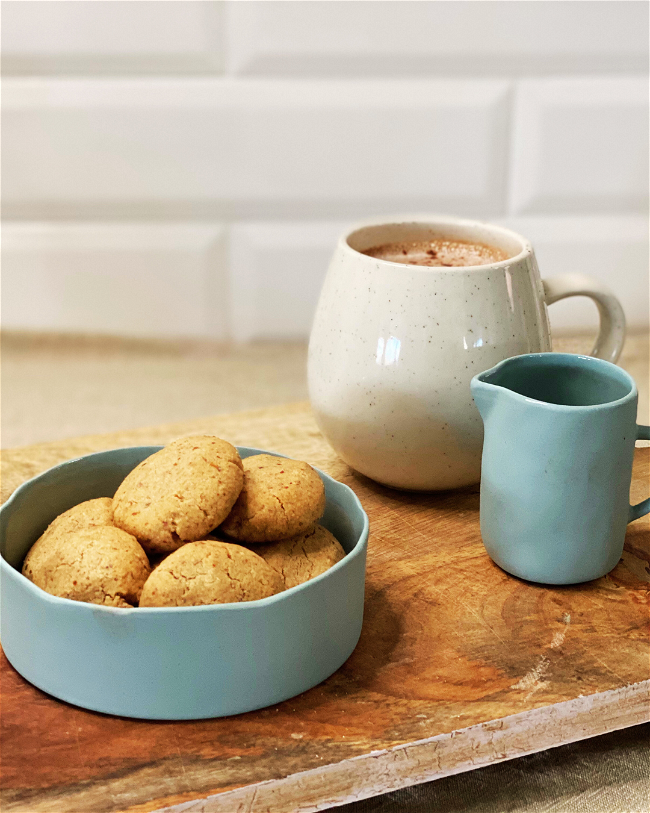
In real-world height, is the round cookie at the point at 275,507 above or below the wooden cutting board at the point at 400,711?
above

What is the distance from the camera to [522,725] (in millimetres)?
423

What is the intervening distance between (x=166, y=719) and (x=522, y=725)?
0.16 meters

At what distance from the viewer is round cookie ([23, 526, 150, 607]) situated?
417 millimetres

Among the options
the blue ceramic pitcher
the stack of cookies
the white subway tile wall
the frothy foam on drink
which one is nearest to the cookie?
the stack of cookies

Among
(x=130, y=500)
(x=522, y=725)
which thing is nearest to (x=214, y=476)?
(x=130, y=500)

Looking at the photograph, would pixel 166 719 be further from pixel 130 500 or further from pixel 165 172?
pixel 165 172

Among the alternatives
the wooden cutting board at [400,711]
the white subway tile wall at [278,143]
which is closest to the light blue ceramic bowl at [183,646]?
the wooden cutting board at [400,711]

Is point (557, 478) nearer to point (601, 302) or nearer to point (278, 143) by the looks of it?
point (601, 302)

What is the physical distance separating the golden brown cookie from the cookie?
80mm

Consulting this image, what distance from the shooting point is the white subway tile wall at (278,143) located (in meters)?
1.13

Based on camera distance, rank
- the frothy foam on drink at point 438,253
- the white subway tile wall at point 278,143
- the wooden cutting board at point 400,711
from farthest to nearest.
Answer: the white subway tile wall at point 278,143
the frothy foam on drink at point 438,253
the wooden cutting board at point 400,711

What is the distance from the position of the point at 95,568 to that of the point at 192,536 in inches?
1.9

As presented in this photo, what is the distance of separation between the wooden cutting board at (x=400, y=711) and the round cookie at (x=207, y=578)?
6 centimetres

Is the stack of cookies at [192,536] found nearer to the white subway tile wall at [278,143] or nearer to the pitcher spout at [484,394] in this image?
the pitcher spout at [484,394]
